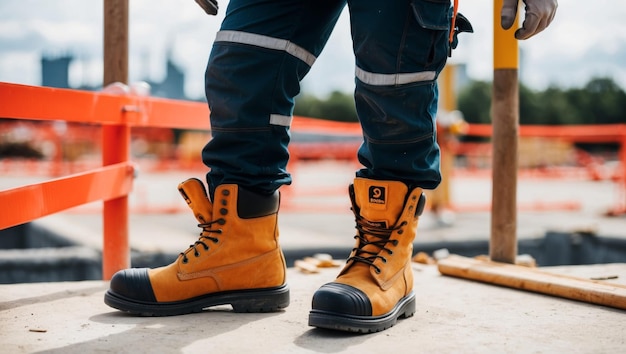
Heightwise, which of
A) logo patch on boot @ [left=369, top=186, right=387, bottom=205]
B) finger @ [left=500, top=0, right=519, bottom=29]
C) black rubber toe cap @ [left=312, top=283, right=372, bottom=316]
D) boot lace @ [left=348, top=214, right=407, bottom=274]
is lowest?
black rubber toe cap @ [left=312, top=283, right=372, bottom=316]

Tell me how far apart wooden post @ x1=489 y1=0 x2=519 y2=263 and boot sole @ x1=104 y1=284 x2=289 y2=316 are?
1046mm

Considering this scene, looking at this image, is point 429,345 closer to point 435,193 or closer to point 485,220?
point 435,193

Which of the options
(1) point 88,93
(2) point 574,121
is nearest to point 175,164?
(1) point 88,93

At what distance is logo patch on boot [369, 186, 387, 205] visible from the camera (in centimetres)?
184

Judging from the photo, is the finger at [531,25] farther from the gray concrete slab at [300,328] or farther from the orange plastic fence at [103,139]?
the orange plastic fence at [103,139]

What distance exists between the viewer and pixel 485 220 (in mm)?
6852

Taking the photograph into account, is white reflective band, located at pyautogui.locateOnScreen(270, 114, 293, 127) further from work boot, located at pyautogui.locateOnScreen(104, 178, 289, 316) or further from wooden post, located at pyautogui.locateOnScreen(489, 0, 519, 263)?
wooden post, located at pyautogui.locateOnScreen(489, 0, 519, 263)

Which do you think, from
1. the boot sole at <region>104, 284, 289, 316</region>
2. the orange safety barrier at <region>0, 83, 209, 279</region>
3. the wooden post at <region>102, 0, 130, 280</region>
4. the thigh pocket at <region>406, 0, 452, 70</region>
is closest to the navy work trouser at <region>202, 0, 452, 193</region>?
the thigh pocket at <region>406, 0, 452, 70</region>

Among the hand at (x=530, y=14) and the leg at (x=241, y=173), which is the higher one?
the hand at (x=530, y=14)

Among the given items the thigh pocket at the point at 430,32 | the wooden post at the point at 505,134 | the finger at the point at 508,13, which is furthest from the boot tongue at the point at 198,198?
the wooden post at the point at 505,134

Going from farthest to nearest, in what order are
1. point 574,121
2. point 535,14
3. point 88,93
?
point 574,121 → point 88,93 → point 535,14

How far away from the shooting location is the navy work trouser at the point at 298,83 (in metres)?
1.74

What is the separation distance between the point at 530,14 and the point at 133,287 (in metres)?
1.22

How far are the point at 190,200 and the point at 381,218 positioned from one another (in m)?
0.53
